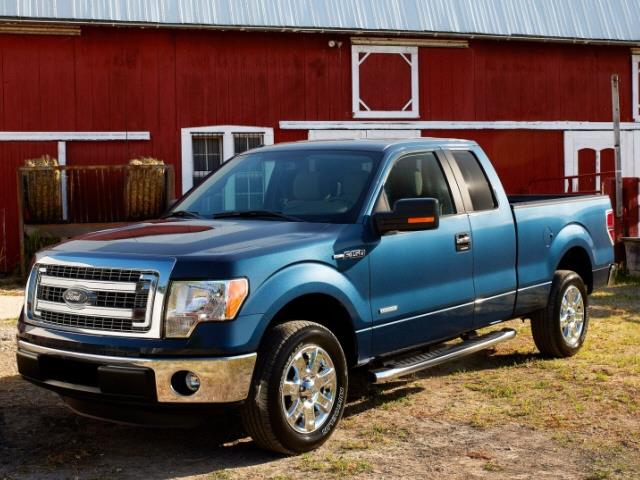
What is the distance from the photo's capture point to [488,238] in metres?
6.81

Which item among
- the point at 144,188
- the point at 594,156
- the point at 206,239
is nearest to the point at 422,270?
the point at 206,239

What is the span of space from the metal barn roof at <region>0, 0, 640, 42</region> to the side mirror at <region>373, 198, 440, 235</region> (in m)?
10.8

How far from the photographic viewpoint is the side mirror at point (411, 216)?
5688 mm

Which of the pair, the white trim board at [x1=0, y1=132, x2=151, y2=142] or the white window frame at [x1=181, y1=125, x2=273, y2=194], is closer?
the white trim board at [x1=0, y1=132, x2=151, y2=142]

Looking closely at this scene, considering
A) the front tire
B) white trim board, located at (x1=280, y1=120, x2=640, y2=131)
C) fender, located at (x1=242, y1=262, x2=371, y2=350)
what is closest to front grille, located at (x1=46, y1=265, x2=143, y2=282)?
Result: fender, located at (x1=242, y1=262, x2=371, y2=350)

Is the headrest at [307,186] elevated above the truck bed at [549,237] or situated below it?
above

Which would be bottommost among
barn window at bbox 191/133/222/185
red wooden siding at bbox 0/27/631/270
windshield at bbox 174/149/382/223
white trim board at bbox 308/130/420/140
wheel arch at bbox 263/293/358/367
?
wheel arch at bbox 263/293/358/367

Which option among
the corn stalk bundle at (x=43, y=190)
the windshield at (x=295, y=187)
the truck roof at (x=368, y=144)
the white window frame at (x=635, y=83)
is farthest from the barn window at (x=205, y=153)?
the windshield at (x=295, y=187)

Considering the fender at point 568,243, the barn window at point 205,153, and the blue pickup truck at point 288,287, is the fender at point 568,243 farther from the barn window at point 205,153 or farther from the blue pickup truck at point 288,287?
the barn window at point 205,153

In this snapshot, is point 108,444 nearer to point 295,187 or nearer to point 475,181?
point 295,187

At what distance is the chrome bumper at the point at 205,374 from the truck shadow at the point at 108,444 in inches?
17.4

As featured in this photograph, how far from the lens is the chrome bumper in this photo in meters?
4.82

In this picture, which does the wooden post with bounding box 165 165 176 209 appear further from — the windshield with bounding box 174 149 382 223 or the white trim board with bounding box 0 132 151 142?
the windshield with bounding box 174 149 382 223

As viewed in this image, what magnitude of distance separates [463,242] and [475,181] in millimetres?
690
